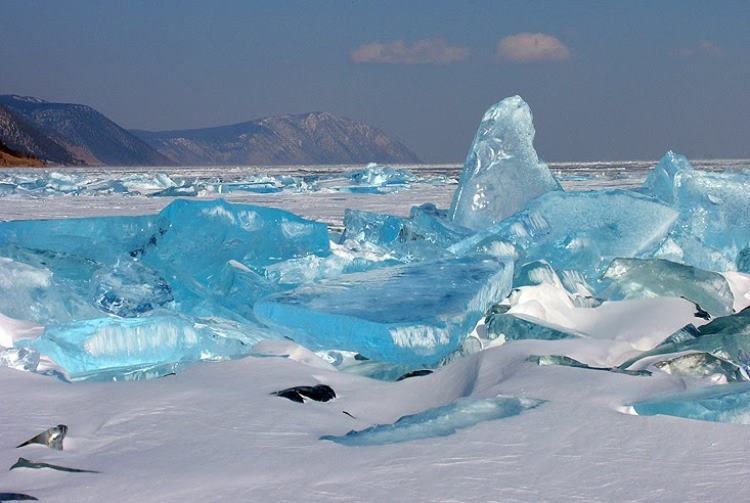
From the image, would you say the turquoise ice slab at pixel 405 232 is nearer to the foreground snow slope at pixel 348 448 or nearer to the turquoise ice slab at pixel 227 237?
the turquoise ice slab at pixel 227 237

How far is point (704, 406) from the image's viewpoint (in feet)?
4.91

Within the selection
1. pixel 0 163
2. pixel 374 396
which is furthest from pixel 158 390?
pixel 0 163

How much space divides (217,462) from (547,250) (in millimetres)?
2715

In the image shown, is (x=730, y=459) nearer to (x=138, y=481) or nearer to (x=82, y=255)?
(x=138, y=481)

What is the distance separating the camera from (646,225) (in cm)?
387

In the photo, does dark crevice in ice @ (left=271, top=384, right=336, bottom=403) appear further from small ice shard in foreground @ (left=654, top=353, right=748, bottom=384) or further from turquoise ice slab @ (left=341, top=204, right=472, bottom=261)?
turquoise ice slab @ (left=341, top=204, right=472, bottom=261)

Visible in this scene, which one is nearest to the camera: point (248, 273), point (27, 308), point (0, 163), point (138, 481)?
point (138, 481)

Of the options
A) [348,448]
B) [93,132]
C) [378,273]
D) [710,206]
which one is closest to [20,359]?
[348,448]

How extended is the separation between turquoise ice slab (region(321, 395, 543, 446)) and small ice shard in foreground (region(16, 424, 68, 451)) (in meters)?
0.45

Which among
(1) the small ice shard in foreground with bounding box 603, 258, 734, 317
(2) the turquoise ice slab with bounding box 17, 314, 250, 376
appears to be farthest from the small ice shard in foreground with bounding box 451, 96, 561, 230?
(2) the turquoise ice slab with bounding box 17, 314, 250, 376

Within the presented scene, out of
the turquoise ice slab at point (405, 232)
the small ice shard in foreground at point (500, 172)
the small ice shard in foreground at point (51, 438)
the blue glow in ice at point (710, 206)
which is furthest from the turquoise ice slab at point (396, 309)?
the small ice shard in foreground at point (500, 172)

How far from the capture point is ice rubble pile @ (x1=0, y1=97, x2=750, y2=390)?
2.33m

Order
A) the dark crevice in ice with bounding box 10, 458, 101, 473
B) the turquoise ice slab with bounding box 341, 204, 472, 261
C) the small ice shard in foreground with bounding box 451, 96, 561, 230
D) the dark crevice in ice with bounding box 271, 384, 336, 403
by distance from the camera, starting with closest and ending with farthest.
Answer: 1. the dark crevice in ice with bounding box 10, 458, 101, 473
2. the dark crevice in ice with bounding box 271, 384, 336, 403
3. the turquoise ice slab with bounding box 341, 204, 472, 261
4. the small ice shard in foreground with bounding box 451, 96, 561, 230

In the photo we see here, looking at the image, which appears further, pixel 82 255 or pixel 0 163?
pixel 0 163
